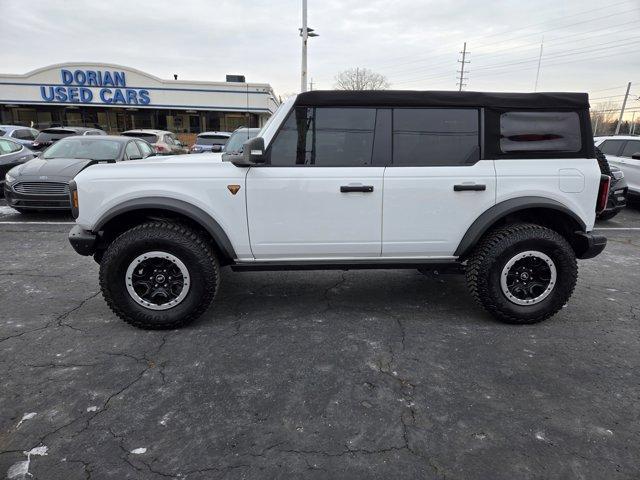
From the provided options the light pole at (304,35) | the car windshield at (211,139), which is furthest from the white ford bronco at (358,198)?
the light pole at (304,35)

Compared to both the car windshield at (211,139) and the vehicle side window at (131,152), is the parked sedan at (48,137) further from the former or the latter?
the vehicle side window at (131,152)

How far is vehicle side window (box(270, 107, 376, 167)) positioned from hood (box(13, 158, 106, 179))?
229 inches

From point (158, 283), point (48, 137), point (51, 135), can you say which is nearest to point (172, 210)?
point (158, 283)

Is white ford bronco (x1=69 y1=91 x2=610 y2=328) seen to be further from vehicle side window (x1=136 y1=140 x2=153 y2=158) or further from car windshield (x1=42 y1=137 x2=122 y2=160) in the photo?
vehicle side window (x1=136 y1=140 x2=153 y2=158)

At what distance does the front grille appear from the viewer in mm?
7750

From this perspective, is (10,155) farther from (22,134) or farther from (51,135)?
(22,134)

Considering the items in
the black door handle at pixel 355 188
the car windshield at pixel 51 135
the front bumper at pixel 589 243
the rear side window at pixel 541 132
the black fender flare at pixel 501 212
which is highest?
the car windshield at pixel 51 135

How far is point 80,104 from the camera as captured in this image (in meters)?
32.5

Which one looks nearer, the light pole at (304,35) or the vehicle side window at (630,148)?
Result: the vehicle side window at (630,148)

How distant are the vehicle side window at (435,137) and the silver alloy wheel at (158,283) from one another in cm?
203

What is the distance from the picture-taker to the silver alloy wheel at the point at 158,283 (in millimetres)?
3562

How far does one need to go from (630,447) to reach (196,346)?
2.86 metres

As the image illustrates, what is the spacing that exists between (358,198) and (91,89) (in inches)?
Answer: 1390

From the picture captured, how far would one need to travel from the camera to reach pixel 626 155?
10.3 meters
